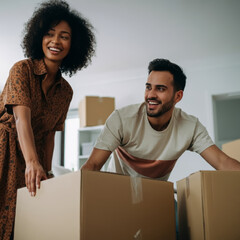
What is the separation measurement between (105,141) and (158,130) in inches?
11.2

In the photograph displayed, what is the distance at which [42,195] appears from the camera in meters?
0.85

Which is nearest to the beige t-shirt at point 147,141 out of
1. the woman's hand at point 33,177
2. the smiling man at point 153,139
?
the smiling man at point 153,139

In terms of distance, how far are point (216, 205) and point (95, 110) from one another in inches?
118

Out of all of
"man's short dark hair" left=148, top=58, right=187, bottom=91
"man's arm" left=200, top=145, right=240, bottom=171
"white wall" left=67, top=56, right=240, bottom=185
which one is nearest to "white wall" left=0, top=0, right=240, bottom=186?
"white wall" left=67, top=56, right=240, bottom=185

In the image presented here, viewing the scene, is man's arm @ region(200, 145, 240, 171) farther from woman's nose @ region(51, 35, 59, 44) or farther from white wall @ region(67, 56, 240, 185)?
white wall @ region(67, 56, 240, 185)

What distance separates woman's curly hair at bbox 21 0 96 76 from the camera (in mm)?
1331

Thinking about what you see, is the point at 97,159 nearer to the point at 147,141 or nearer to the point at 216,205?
the point at 147,141

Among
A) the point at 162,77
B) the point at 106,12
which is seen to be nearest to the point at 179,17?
the point at 106,12

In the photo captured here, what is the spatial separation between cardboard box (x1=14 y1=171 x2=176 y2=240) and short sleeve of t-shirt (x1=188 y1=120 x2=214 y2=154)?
0.54m

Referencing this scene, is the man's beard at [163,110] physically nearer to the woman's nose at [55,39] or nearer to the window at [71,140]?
the woman's nose at [55,39]

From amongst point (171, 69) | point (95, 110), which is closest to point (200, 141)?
point (171, 69)

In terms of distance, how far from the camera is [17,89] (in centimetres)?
106

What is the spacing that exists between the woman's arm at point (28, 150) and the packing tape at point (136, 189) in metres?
0.26

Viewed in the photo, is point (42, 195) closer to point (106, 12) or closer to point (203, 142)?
point (203, 142)
